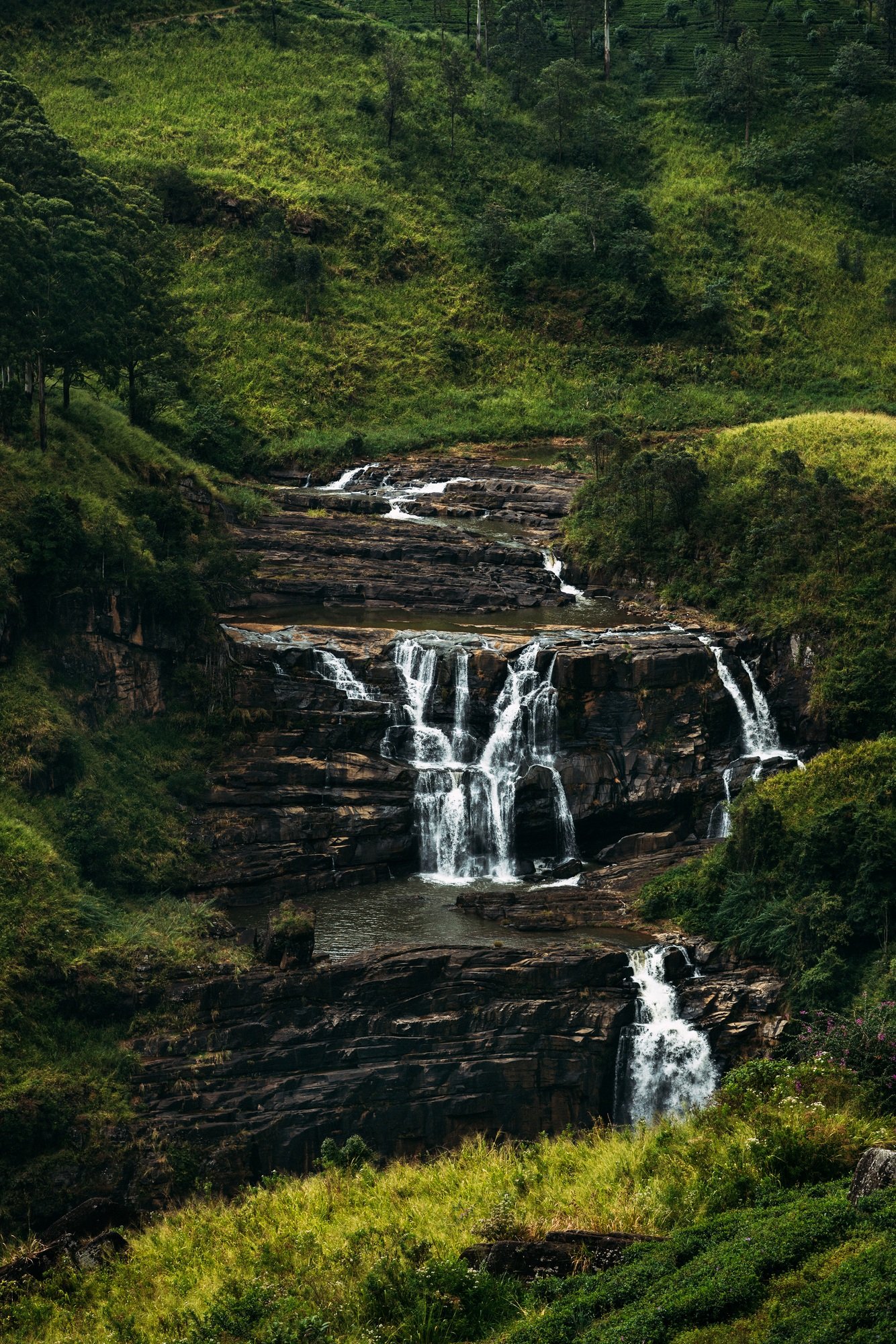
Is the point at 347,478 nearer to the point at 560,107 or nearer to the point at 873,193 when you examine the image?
the point at 560,107

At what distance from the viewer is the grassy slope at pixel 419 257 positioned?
66.1 metres

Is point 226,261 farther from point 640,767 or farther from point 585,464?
point 640,767

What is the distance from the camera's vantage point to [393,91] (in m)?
82.4

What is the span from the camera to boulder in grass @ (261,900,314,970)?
3003 cm

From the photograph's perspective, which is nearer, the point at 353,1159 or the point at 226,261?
the point at 353,1159

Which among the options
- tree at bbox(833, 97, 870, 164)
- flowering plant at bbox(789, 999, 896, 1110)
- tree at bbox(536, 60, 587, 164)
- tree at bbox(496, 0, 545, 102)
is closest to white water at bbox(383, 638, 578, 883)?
flowering plant at bbox(789, 999, 896, 1110)

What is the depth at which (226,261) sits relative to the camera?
235 ft

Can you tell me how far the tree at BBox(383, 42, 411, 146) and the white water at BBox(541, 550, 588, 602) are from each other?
42523 mm

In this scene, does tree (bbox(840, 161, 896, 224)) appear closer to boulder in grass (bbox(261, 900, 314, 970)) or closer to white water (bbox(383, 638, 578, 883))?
white water (bbox(383, 638, 578, 883))

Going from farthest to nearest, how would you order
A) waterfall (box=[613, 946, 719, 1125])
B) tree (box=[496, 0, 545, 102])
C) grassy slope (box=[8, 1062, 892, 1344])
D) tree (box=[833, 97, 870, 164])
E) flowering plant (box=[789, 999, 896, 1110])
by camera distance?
tree (box=[496, 0, 545, 102]) < tree (box=[833, 97, 870, 164]) < waterfall (box=[613, 946, 719, 1125]) < flowering plant (box=[789, 999, 896, 1110]) < grassy slope (box=[8, 1062, 892, 1344])

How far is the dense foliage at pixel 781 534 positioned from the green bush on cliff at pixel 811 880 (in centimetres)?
540

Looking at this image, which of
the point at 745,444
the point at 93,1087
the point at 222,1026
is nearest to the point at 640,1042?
the point at 222,1026

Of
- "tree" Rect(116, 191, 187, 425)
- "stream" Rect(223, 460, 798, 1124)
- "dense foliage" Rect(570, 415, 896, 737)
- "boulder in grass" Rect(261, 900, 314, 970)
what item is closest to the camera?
"boulder in grass" Rect(261, 900, 314, 970)

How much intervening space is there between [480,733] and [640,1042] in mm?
12134
